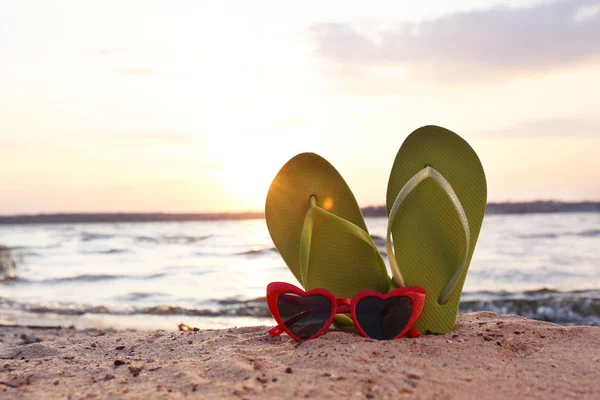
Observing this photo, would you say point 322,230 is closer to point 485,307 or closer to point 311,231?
point 311,231

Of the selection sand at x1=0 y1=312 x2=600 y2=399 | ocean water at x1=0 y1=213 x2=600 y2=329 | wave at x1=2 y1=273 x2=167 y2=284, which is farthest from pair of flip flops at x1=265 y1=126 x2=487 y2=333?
wave at x1=2 y1=273 x2=167 y2=284

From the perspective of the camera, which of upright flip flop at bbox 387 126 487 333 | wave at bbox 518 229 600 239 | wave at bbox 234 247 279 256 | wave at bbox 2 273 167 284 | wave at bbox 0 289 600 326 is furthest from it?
wave at bbox 518 229 600 239

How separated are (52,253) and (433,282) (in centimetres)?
1423

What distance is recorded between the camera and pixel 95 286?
8.31 meters

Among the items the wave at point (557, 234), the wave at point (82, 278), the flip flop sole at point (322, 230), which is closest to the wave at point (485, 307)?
the wave at point (82, 278)

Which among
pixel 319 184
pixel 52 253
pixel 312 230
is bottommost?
pixel 52 253

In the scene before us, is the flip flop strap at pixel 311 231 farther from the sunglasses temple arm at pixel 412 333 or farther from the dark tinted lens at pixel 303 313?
the sunglasses temple arm at pixel 412 333

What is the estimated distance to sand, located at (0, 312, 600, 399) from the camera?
1.61 m

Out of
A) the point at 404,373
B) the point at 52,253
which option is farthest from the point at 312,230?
the point at 52,253

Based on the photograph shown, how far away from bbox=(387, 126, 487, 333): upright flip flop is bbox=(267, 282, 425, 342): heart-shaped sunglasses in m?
0.14

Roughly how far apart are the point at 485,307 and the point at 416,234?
4.24 metres

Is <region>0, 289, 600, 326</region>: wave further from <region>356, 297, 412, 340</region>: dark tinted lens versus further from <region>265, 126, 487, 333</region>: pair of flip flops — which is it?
<region>356, 297, 412, 340</region>: dark tinted lens

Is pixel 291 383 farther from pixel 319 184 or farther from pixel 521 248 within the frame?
pixel 521 248

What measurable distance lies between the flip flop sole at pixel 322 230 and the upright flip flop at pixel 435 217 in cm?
14
